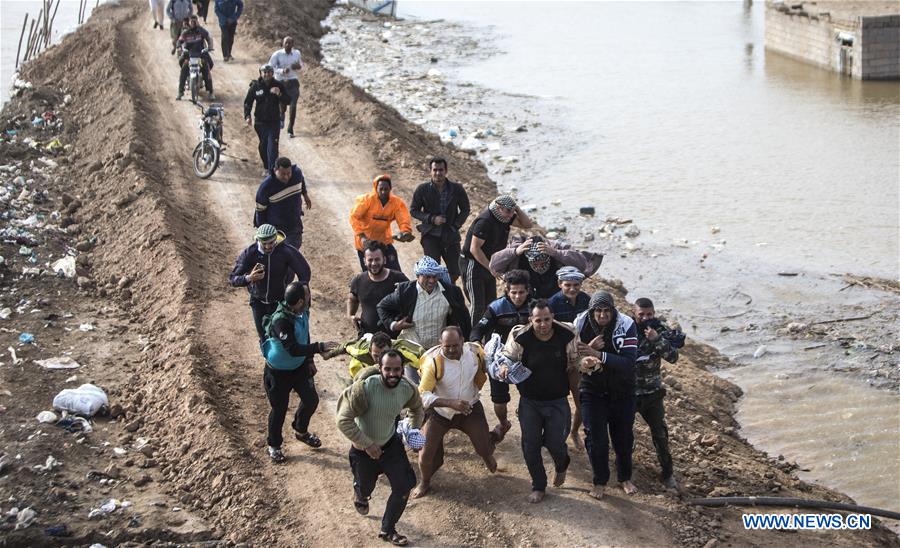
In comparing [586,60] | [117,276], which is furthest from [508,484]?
[586,60]

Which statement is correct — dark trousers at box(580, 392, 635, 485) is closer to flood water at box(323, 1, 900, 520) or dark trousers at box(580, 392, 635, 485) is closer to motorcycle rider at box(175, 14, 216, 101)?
flood water at box(323, 1, 900, 520)

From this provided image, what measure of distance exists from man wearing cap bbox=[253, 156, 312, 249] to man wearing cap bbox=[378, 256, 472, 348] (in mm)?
3002

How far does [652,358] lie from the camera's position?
7680mm

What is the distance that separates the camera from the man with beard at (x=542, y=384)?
7207mm

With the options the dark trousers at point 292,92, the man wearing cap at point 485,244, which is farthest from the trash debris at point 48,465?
the dark trousers at point 292,92

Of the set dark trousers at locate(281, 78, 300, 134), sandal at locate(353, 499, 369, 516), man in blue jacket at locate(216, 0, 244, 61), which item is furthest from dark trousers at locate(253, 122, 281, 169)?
sandal at locate(353, 499, 369, 516)

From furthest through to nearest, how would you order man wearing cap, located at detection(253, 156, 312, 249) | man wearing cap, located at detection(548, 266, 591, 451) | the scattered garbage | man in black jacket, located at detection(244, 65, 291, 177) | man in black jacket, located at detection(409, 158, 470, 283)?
man in black jacket, located at detection(244, 65, 291, 177), man wearing cap, located at detection(253, 156, 312, 249), man in black jacket, located at detection(409, 158, 470, 283), the scattered garbage, man wearing cap, located at detection(548, 266, 591, 451)

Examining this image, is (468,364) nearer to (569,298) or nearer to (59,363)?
(569,298)

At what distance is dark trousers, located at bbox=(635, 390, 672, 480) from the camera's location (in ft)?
25.7

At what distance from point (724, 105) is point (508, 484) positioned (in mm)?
20192

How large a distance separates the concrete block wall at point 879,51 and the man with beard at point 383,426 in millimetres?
25166

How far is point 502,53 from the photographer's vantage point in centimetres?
3247

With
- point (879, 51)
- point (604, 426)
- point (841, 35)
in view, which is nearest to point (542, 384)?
point (604, 426)

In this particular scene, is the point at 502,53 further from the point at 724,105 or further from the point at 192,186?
the point at 192,186
